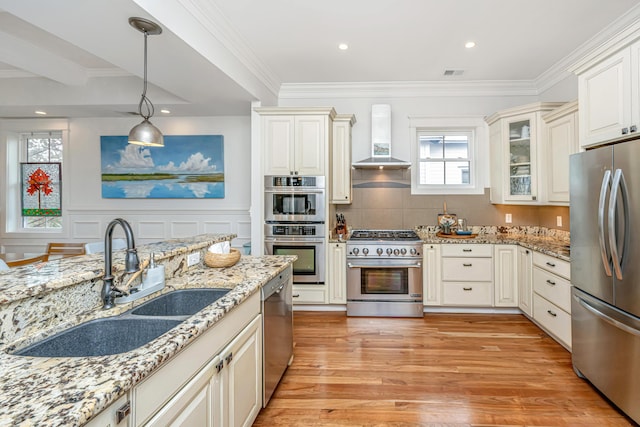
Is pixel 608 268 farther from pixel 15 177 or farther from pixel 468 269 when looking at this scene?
pixel 15 177

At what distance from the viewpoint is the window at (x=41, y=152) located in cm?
477

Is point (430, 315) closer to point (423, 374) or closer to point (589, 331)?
point (423, 374)

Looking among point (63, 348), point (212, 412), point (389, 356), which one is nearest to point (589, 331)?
point (389, 356)

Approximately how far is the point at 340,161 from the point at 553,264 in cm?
244

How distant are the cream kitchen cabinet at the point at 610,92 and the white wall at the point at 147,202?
3.72m

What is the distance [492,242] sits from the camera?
3672 mm

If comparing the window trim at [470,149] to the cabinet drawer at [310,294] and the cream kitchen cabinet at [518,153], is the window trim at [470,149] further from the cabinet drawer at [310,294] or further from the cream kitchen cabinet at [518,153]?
the cabinet drawer at [310,294]

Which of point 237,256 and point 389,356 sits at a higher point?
point 237,256

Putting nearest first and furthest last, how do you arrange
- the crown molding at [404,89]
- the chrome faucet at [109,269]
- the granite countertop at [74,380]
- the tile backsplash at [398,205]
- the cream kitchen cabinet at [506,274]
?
1. the granite countertop at [74,380]
2. the chrome faucet at [109,269]
3. the cream kitchen cabinet at [506,274]
4. the crown molding at [404,89]
5. the tile backsplash at [398,205]

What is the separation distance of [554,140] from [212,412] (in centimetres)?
389

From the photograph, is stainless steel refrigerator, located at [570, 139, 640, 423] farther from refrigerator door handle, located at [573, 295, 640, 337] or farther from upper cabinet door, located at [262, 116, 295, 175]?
upper cabinet door, located at [262, 116, 295, 175]

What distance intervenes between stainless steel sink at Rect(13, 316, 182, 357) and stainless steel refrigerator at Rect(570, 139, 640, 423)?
2491 mm

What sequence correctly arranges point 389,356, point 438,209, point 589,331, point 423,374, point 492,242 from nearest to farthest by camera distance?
point 589,331
point 423,374
point 389,356
point 492,242
point 438,209

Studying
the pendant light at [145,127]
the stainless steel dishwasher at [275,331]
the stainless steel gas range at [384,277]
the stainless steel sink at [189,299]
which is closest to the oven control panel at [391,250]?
the stainless steel gas range at [384,277]
